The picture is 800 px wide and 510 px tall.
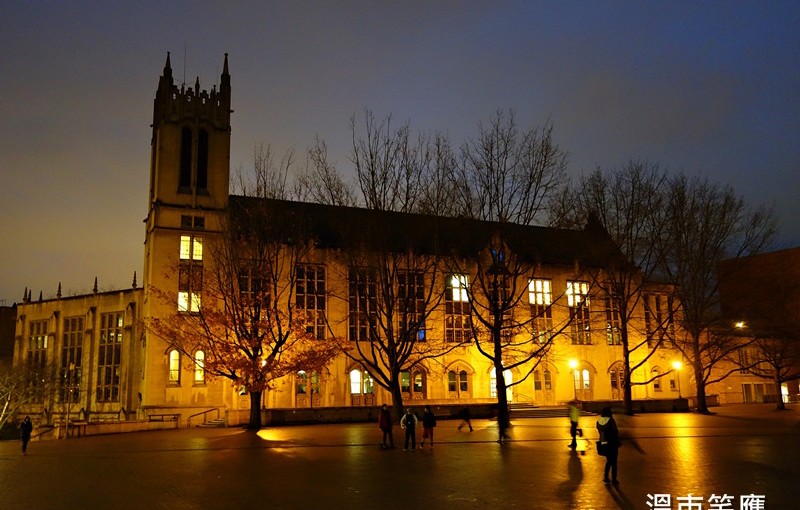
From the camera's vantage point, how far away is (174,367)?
1598 inches

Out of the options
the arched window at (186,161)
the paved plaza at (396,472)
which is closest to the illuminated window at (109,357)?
the arched window at (186,161)

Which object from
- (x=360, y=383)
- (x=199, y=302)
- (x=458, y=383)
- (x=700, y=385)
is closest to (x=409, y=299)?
(x=199, y=302)

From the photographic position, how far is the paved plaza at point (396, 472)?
13273mm

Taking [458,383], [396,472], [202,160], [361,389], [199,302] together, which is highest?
[202,160]

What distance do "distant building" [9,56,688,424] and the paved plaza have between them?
11940mm

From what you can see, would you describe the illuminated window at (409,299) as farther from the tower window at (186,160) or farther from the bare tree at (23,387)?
the bare tree at (23,387)

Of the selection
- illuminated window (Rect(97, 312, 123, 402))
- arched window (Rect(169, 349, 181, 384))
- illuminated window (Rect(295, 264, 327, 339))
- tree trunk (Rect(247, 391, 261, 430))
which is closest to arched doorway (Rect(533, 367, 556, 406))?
illuminated window (Rect(295, 264, 327, 339))

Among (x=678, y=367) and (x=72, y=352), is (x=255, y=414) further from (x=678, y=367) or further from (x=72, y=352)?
(x=678, y=367)

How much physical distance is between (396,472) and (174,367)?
27.0 meters

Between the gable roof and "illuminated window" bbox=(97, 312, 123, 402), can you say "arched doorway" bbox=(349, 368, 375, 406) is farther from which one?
"illuminated window" bbox=(97, 312, 123, 402)

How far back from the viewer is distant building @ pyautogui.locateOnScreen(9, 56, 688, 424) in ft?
130

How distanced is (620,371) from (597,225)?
1669 centimetres

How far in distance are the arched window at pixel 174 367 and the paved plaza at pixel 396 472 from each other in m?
12.0

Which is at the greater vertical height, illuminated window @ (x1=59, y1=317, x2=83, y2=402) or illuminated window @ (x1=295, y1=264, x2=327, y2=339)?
illuminated window @ (x1=295, y1=264, x2=327, y2=339)
